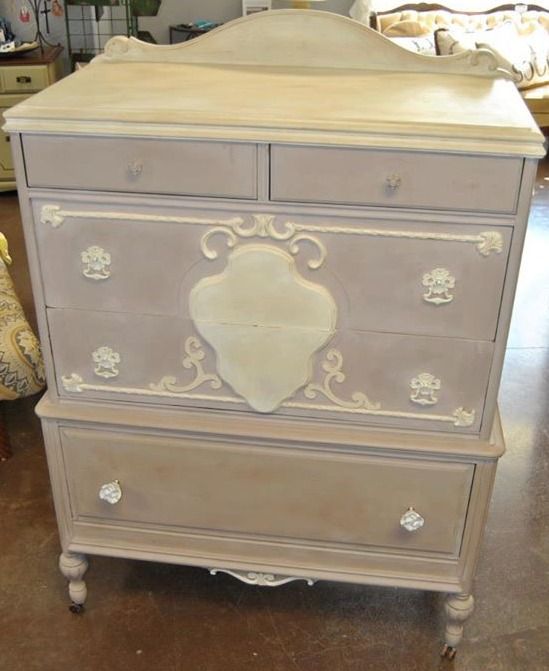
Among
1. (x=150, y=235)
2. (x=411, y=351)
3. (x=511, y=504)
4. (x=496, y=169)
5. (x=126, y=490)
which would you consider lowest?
(x=511, y=504)

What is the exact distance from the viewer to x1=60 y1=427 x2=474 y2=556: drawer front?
5.11ft

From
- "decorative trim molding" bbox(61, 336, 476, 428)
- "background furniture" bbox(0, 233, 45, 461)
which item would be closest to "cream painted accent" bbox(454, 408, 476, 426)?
"decorative trim molding" bbox(61, 336, 476, 428)

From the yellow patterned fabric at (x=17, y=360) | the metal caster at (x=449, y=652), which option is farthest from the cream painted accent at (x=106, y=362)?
the metal caster at (x=449, y=652)

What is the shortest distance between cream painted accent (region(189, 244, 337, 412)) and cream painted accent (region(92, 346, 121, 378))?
0.18 m

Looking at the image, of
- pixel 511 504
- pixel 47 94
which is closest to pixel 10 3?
pixel 47 94

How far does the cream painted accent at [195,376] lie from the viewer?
1.48 m

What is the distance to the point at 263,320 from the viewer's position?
1.44 meters

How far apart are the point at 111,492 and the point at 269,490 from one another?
0.32 m

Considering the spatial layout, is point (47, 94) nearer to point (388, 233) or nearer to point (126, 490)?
point (388, 233)

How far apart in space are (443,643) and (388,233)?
0.93m

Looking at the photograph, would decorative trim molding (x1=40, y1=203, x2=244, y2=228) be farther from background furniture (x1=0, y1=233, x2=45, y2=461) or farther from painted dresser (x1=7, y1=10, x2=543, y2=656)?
Result: background furniture (x1=0, y1=233, x2=45, y2=461)

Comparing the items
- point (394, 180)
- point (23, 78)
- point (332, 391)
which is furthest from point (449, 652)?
point (23, 78)

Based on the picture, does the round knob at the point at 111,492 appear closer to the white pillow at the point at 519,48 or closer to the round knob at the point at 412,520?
the round knob at the point at 412,520

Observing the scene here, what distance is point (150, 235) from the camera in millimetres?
1398
